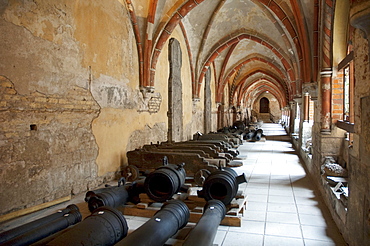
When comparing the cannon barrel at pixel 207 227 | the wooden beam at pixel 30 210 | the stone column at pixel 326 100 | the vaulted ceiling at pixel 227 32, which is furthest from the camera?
the vaulted ceiling at pixel 227 32

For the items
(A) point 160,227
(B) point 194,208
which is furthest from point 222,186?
(A) point 160,227

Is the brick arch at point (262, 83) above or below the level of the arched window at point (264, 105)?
above

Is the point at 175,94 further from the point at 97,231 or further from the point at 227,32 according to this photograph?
the point at 97,231

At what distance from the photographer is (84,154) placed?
5.18m

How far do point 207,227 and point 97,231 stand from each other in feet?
3.47

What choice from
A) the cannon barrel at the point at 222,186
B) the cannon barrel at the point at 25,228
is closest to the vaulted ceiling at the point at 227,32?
the cannon barrel at the point at 222,186

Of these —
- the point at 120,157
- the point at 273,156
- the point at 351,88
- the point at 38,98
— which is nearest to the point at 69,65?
the point at 38,98

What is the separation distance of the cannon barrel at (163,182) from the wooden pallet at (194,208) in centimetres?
20

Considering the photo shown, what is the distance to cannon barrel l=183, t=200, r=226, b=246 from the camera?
245 cm

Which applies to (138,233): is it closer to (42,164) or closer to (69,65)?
(42,164)

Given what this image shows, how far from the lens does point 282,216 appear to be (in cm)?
392

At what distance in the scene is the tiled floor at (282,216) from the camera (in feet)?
10.5

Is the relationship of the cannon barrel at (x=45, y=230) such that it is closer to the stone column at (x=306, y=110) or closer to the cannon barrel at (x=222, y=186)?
the cannon barrel at (x=222, y=186)

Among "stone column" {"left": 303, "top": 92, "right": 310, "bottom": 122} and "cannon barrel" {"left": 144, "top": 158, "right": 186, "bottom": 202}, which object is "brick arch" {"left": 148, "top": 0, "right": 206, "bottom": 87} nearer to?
"cannon barrel" {"left": 144, "top": 158, "right": 186, "bottom": 202}
